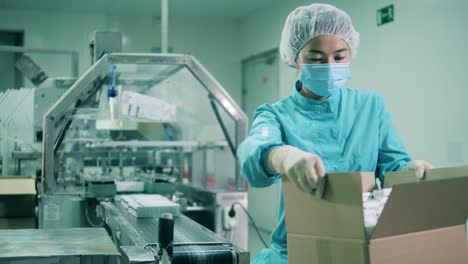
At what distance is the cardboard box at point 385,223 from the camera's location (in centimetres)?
88

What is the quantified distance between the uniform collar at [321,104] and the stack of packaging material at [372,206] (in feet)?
1.44

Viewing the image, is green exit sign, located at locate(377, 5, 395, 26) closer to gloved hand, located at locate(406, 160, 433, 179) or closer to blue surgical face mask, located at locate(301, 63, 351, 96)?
blue surgical face mask, located at locate(301, 63, 351, 96)

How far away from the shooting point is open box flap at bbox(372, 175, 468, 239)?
88cm

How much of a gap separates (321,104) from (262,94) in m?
4.51

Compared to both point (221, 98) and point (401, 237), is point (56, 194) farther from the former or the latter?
point (401, 237)

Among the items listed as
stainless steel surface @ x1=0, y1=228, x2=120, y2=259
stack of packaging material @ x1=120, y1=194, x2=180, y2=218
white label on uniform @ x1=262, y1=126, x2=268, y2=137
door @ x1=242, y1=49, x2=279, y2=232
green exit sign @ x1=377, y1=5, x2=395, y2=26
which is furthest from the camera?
door @ x1=242, y1=49, x2=279, y2=232

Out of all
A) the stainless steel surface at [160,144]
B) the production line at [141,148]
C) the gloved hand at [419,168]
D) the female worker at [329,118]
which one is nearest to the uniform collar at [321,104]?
the female worker at [329,118]

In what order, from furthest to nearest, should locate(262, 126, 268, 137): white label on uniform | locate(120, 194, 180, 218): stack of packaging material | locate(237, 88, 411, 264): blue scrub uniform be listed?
locate(120, 194, 180, 218): stack of packaging material, locate(237, 88, 411, 264): blue scrub uniform, locate(262, 126, 268, 137): white label on uniform

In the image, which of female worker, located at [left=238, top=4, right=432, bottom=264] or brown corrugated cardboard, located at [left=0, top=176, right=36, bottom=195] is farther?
brown corrugated cardboard, located at [left=0, top=176, right=36, bottom=195]

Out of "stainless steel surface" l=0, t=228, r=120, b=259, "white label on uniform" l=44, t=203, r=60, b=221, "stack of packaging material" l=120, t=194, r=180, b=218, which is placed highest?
"stainless steel surface" l=0, t=228, r=120, b=259

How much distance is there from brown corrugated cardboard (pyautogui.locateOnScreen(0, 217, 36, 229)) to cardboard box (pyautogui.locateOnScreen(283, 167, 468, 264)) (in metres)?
1.85

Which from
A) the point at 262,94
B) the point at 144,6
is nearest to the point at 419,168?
the point at 262,94

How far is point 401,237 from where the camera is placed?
937 mm

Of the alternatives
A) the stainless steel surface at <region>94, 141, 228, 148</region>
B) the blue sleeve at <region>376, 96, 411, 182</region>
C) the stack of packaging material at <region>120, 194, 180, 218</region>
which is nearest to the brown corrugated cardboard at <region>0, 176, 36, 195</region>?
the stainless steel surface at <region>94, 141, 228, 148</region>
